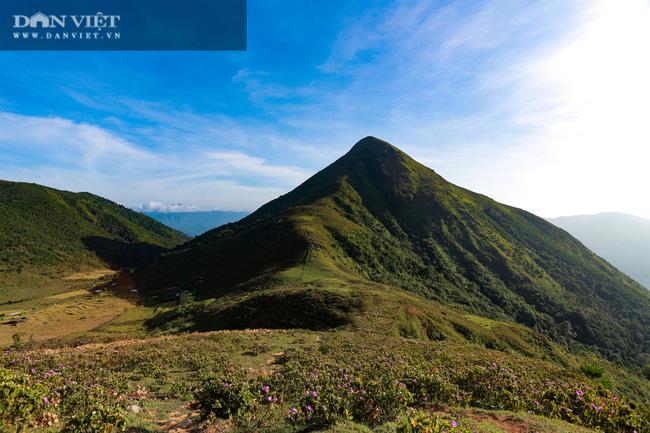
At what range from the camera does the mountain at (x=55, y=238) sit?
108 meters

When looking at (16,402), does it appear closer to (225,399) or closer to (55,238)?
(225,399)

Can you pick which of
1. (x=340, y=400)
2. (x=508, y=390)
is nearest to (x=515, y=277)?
(x=508, y=390)

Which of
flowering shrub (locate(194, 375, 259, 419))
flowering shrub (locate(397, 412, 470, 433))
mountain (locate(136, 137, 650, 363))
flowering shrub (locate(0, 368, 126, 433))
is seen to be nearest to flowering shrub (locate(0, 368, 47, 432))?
flowering shrub (locate(0, 368, 126, 433))

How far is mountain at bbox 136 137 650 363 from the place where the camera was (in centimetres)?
4575

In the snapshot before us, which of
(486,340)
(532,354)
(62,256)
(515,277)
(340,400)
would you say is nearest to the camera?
(340,400)

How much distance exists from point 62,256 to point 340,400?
152873mm

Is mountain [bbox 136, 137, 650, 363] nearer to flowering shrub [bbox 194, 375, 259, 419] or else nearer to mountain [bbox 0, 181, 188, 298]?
flowering shrub [bbox 194, 375, 259, 419]

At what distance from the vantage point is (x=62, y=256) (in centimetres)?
12350

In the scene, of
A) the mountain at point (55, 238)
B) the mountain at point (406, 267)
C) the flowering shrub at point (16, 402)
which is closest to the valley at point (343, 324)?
the flowering shrub at point (16, 402)

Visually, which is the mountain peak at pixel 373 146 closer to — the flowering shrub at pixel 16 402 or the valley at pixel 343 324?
the valley at pixel 343 324

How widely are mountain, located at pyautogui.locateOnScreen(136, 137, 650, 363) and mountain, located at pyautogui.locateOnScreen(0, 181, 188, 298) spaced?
42415 mm

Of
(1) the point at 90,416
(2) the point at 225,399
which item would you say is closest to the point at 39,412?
(1) the point at 90,416

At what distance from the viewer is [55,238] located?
136m

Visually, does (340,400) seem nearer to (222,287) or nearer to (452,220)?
(222,287)
